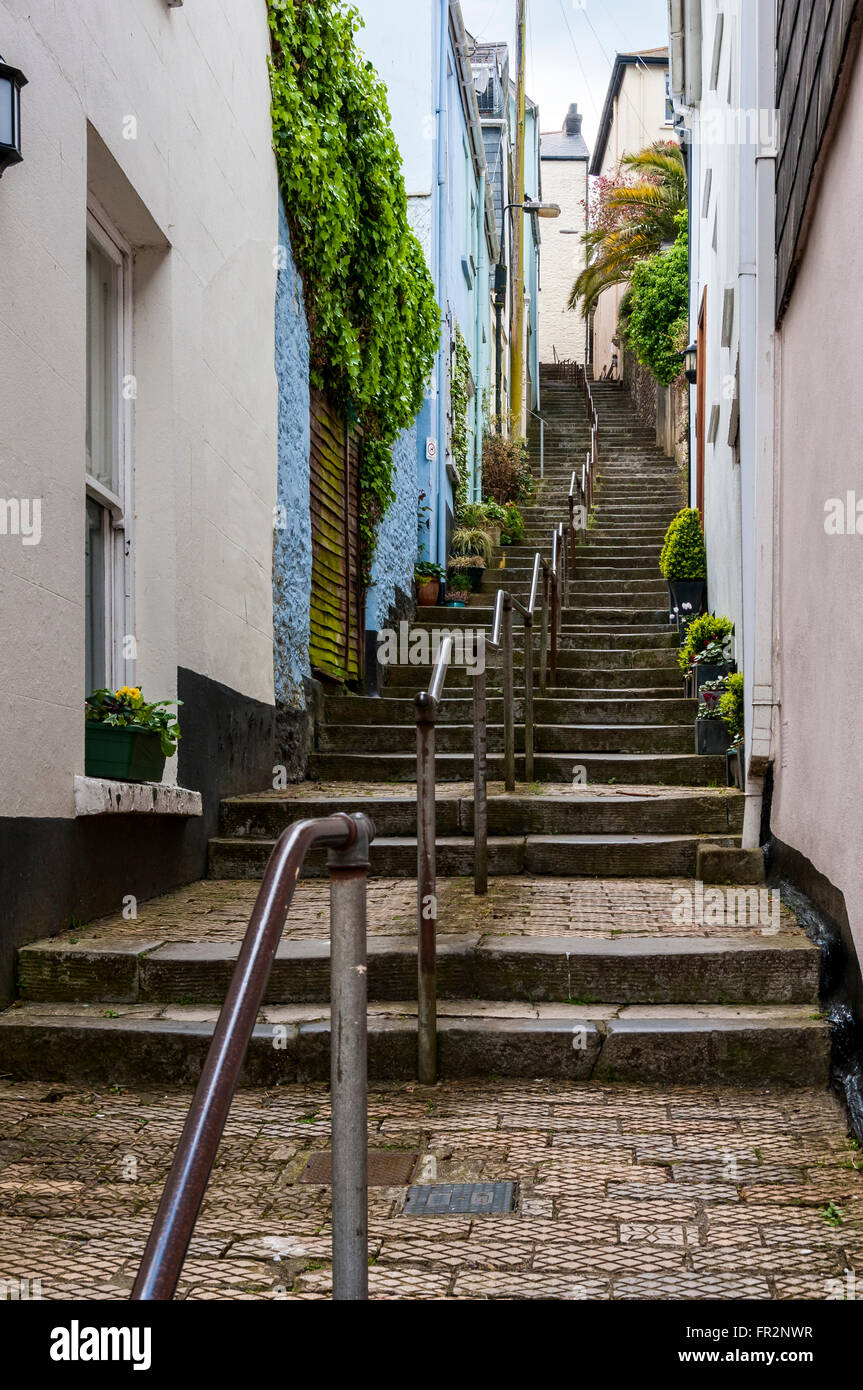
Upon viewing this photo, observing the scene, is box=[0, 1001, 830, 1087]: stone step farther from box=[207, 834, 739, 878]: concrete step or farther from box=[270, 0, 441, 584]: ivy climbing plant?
box=[270, 0, 441, 584]: ivy climbing plant

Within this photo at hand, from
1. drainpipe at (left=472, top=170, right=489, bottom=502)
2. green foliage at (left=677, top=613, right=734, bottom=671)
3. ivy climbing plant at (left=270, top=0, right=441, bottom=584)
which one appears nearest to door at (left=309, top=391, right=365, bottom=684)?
ivy climbing plant at (left=270, top=0, right=441, bottom=584)

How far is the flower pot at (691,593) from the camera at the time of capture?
368 inches

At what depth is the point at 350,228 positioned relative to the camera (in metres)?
7.63

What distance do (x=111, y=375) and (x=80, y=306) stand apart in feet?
2.48

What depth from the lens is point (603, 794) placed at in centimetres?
588

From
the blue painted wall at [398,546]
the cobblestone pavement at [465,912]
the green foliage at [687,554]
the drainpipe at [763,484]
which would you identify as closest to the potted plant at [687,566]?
the green foliage at [687,554]

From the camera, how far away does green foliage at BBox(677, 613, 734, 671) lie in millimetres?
7234

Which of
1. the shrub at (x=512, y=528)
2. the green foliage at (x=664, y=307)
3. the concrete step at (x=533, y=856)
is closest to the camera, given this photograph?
the concrete step at (x=533, y=856)

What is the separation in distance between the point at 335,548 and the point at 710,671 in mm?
2480

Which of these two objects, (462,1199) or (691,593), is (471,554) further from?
(462,1199)

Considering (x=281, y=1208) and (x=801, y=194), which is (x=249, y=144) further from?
(x=281, y=1208)

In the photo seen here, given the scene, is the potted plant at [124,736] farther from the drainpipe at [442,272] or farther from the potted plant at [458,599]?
the drainpipe at [442,272]

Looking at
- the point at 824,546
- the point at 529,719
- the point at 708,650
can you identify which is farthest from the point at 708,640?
the point at 824,546

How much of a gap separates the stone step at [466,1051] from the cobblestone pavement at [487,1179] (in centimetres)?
7
